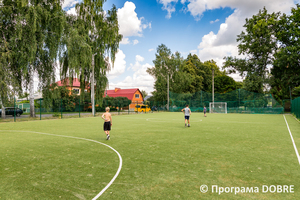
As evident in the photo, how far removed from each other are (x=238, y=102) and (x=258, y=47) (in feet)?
36.5

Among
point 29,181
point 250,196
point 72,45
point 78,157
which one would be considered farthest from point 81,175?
point 72,45

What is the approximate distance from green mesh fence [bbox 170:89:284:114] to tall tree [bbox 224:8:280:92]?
2602mm

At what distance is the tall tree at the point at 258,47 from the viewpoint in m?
37.2

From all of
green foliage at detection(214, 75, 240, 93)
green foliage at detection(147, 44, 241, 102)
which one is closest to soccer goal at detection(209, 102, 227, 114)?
green foliage at detection(147, 44, 241, 102)

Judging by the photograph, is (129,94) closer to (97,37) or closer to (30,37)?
(97,37)

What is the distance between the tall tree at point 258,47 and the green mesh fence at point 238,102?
8.54 ft

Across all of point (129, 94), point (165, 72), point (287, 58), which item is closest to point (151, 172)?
point (287, 58)

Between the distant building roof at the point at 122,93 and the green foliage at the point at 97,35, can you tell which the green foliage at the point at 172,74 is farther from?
the green foliage at the point at 97,35

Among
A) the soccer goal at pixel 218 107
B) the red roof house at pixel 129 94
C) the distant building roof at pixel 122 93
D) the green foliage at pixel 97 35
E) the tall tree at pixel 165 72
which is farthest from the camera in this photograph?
the distant building roof at pixel 122 93

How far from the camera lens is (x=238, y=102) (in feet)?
124

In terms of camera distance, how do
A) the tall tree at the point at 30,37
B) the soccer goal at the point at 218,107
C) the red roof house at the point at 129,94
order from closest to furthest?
the tall tree at the point at 30,37 < the soccer goal at the point at 218,107 < the red roof house at the point at 129,94

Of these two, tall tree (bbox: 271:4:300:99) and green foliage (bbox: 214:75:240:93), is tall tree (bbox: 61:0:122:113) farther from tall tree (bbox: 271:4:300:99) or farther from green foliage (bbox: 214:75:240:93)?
green foliage (bbox: 214:75:240:93)

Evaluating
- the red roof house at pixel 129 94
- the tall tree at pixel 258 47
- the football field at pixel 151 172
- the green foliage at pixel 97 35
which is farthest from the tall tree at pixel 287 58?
the red roof house at pixel 129 94

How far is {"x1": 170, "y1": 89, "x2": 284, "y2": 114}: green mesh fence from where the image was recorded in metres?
33.5
